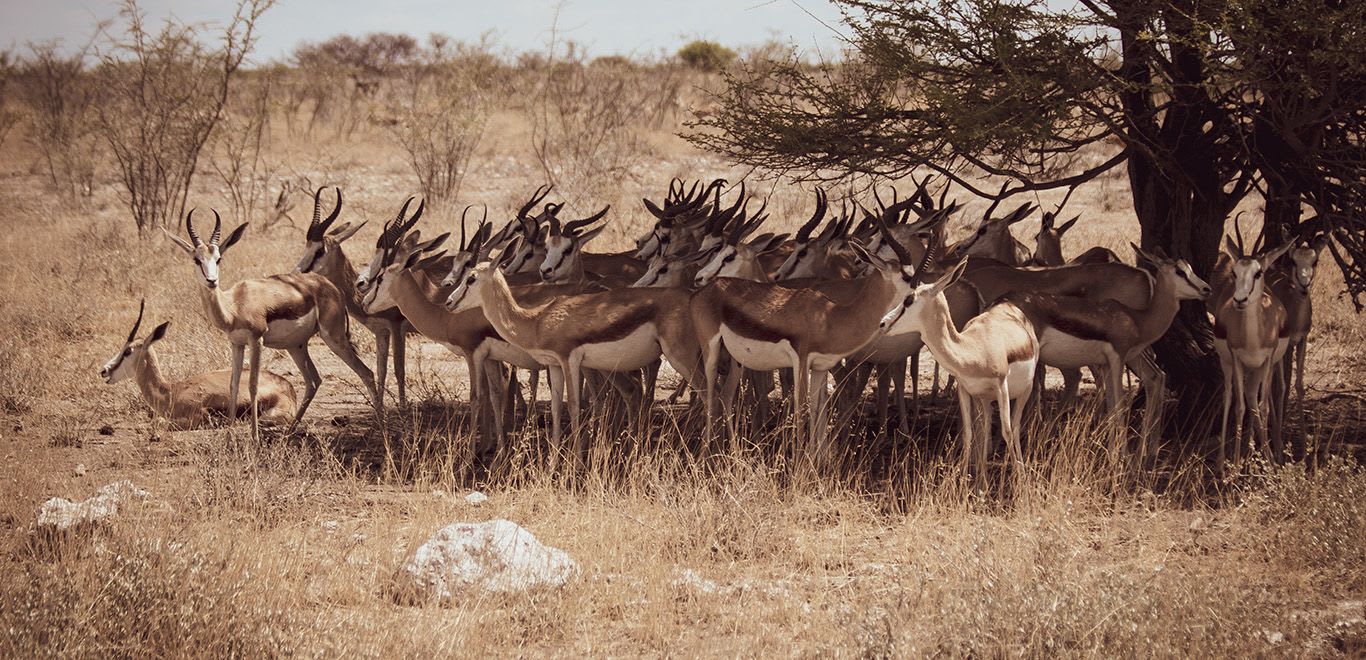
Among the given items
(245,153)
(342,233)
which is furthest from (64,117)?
(342,233)

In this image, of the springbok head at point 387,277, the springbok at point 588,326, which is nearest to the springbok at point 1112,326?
the springbok at point 588,326

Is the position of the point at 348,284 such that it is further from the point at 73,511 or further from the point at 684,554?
the point at 684,554

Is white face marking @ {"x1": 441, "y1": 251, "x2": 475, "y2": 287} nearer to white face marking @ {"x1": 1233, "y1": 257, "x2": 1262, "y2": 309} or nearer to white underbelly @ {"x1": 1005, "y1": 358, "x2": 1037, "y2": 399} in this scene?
white underbelly @ {"x1": 1005, "y1": 358, "x2": 1037, "y2": 399}

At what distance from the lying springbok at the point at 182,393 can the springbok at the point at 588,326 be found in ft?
6.85

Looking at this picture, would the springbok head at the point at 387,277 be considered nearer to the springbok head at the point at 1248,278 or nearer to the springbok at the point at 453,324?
the springbok at the point at 453,324

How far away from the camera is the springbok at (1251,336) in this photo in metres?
7.34

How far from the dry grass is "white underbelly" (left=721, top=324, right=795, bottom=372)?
0.61 metres

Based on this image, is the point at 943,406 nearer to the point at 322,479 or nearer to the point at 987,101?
the point at 987,101

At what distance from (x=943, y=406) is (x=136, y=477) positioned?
593 cm

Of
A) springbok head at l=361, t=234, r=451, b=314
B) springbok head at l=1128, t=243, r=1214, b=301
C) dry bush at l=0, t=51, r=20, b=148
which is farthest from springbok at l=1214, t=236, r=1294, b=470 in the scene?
dry bush at l=0, t=51, r=20, b=148

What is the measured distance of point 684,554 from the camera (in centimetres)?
611

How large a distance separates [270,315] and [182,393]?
97cm

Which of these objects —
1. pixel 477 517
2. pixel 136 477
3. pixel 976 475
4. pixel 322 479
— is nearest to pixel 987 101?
pixel 976 475

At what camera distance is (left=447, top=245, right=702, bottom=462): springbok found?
783 centimetres
